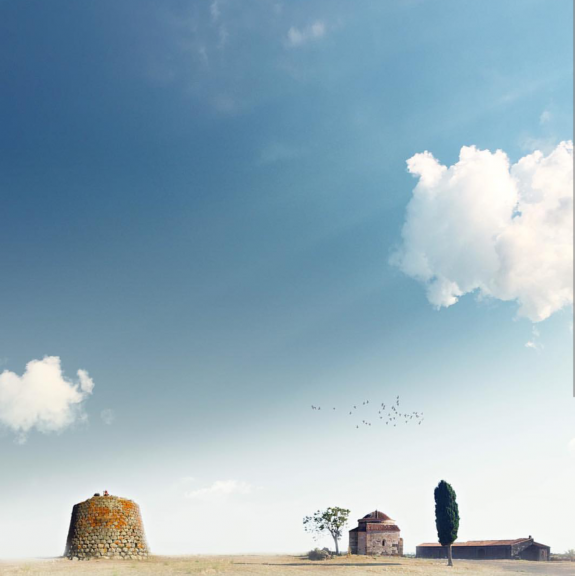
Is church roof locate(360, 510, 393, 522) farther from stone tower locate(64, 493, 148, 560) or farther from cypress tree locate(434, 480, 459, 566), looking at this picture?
stone tower locate(64, 493, 148, 560)

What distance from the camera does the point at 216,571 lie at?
32281 mm

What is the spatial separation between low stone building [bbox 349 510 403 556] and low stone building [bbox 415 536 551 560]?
32.2 feet

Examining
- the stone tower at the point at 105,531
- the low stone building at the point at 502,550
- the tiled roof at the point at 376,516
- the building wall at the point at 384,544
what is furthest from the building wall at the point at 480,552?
the stone tower at the point at 105,531

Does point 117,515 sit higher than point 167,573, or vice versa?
point 117,515

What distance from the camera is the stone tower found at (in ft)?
139

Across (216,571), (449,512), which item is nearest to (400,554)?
(449,512)

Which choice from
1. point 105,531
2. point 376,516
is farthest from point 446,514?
point 105,531

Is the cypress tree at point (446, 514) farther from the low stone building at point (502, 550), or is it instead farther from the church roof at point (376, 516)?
the church roof at point (376, 516)

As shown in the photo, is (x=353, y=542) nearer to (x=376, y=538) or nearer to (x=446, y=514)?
(x=376, y=538)

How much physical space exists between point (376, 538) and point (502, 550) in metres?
19.6

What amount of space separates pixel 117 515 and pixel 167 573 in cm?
1600

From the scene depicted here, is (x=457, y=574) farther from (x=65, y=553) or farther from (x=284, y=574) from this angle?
(x=65, y=553)

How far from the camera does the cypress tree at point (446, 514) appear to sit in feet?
196

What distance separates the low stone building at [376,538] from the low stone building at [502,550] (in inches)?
386
